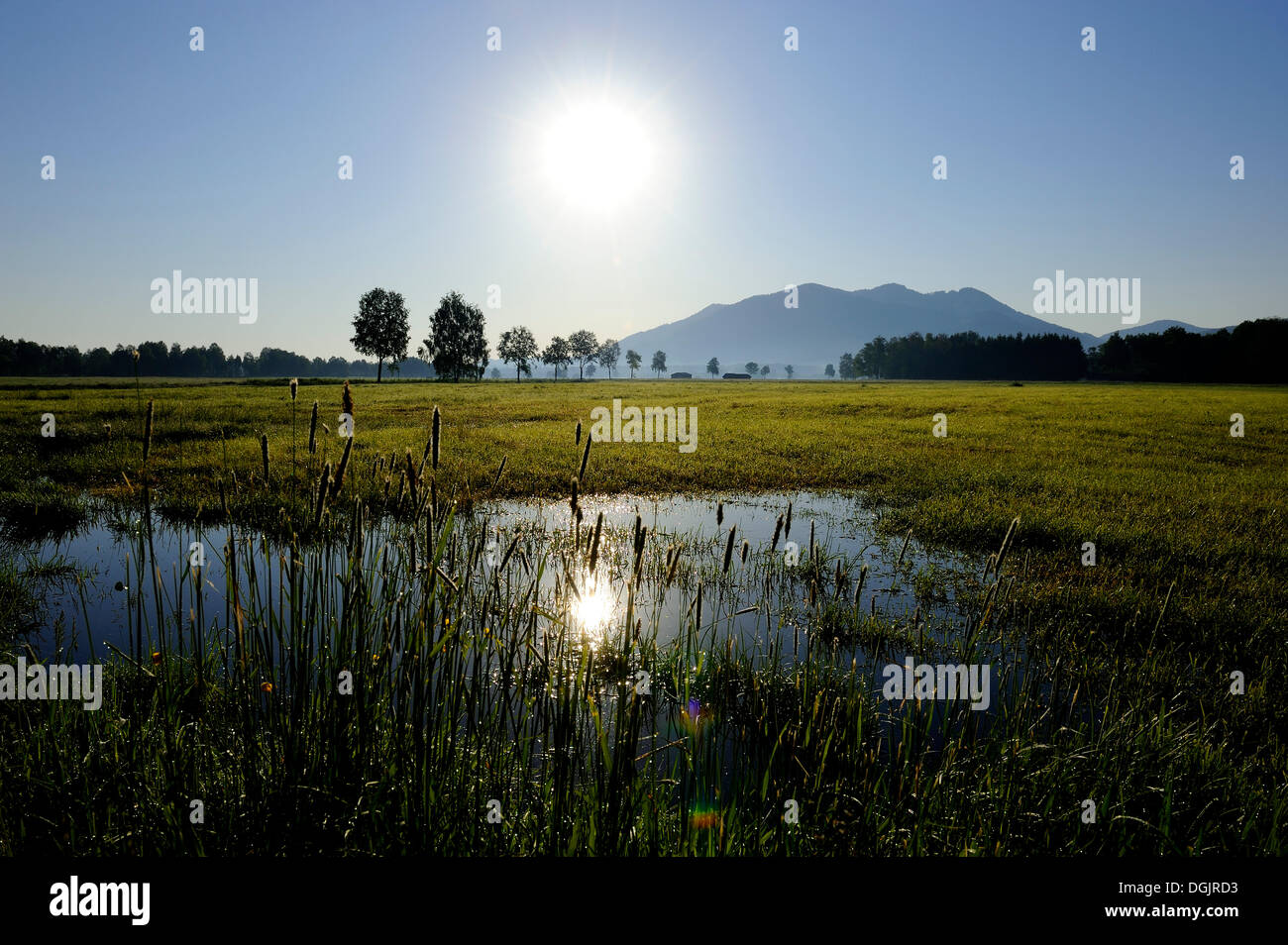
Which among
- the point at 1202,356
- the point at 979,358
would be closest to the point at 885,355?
the point at 979,358

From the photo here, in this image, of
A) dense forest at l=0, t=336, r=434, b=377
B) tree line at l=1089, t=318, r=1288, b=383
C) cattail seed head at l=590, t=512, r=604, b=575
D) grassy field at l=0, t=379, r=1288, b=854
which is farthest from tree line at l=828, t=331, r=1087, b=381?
cattail seed head at l=590, t=512, r=604, b=575

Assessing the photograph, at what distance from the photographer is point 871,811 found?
10.4 ft

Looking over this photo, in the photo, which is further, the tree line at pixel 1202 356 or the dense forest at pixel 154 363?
the dense forest at pixel 154 363

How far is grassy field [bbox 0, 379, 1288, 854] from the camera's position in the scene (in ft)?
8.86

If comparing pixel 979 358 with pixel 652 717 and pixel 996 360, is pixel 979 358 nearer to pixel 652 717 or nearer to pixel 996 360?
pixel 996 360

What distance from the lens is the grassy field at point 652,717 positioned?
2701 millimetres

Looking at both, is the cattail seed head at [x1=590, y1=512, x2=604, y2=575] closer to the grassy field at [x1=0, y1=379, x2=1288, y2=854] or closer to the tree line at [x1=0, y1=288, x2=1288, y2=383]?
the grassy field at [x1=0, y1=379, x2=1288, y2=854]

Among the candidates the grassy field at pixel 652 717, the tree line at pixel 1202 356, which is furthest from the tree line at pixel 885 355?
the grassy field at pixel 652 717

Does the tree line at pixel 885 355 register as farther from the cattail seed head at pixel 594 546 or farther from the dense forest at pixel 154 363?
the cattail seed head at pixel 594 546

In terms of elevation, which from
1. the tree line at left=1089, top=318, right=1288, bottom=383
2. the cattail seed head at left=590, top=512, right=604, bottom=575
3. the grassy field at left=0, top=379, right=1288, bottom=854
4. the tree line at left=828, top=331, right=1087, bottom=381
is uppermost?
the tree line at left=828, top=331, right=1087, bottom=381

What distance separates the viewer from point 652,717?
447cm
